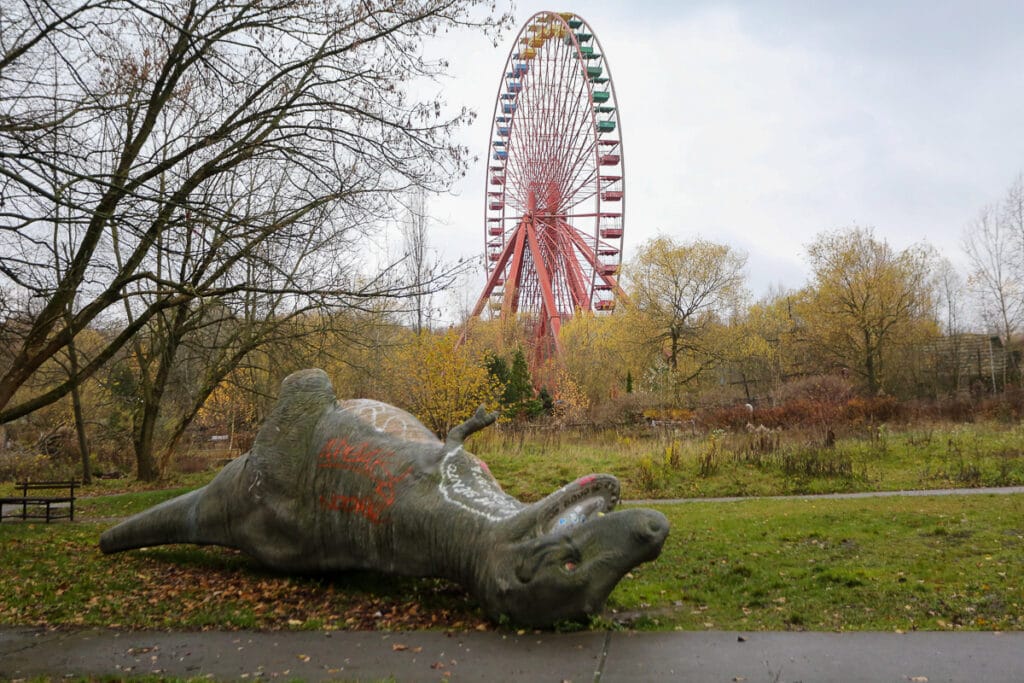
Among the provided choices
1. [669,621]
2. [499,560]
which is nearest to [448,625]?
[499,560]

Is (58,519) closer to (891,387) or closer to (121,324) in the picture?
(121,324)

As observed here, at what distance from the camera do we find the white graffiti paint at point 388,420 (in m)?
7.24

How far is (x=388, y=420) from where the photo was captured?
7469mm

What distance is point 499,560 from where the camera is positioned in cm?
534

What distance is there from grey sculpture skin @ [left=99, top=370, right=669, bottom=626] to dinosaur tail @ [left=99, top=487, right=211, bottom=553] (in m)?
0.02

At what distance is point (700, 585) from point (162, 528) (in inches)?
220

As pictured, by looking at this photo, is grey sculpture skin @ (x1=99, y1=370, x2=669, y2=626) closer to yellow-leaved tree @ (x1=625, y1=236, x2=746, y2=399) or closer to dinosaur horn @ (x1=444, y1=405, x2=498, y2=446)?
dinosaur horn @ (x1=444, y1=405, x2=498, y2=446)

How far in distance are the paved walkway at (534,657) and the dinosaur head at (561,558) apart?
0.65 feet

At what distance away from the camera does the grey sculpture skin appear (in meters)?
5.14

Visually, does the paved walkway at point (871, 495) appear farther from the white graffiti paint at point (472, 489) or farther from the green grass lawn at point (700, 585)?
the white graffiti paint at point (472, 489)

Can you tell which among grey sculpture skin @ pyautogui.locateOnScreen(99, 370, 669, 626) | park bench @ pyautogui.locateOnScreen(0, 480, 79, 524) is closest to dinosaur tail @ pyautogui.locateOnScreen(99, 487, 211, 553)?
grey sculpture skin @ pyautogui.locateOnScreen(99, 370, 669, 626)

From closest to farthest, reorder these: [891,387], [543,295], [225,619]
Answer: [225,619]
[891,387]
[543,295]

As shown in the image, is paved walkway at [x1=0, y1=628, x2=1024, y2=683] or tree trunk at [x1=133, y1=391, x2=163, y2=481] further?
tree trunk at [x1=133, y1=391, x2=163, y2=481]

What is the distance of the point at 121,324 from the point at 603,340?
25.0 m
